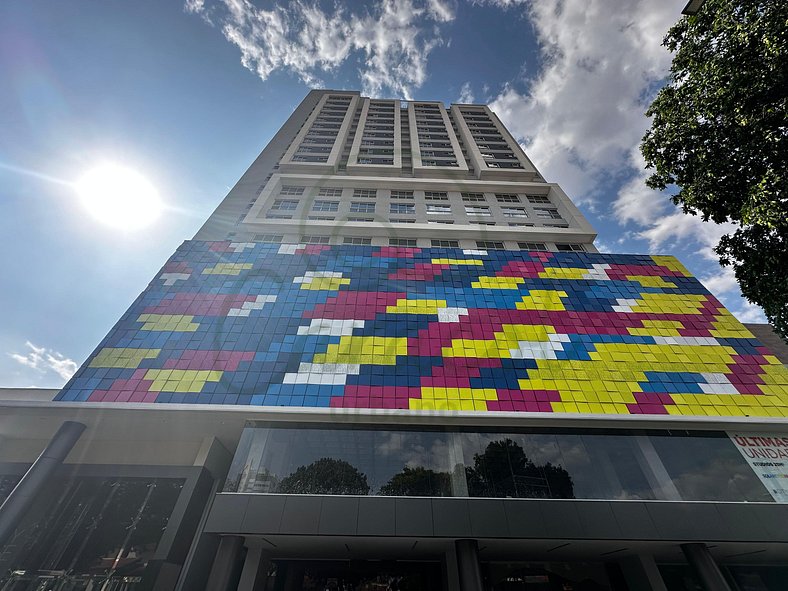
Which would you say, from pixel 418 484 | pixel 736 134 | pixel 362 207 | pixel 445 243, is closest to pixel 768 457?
pixel 736 134

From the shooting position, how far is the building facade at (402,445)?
45.8 ft

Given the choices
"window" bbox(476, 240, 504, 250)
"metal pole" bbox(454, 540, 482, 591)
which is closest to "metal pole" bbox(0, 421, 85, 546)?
"metal pole" bbox(454, 540, 482, 591)

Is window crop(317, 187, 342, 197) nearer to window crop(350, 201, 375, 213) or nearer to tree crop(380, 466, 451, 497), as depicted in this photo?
window crop(350, 201, 375, 213)

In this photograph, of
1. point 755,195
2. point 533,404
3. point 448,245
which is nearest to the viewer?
point 755,195

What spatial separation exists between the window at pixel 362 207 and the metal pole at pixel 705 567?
34.4 meters

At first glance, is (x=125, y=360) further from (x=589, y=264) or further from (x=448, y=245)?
(x=589, y=264)

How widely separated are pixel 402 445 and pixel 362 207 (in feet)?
94.5

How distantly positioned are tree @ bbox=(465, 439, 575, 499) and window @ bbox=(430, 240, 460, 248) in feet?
72.5

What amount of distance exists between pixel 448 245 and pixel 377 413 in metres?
22.2

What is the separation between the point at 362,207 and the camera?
3862cm

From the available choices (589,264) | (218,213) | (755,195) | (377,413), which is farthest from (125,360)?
(589,264)

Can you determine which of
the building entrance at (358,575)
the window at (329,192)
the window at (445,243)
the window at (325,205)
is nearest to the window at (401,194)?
the window at (329,192)

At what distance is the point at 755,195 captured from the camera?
1214 cm

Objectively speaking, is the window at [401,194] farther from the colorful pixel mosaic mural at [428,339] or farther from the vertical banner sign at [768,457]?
the vertical banner sign at [768,457]
